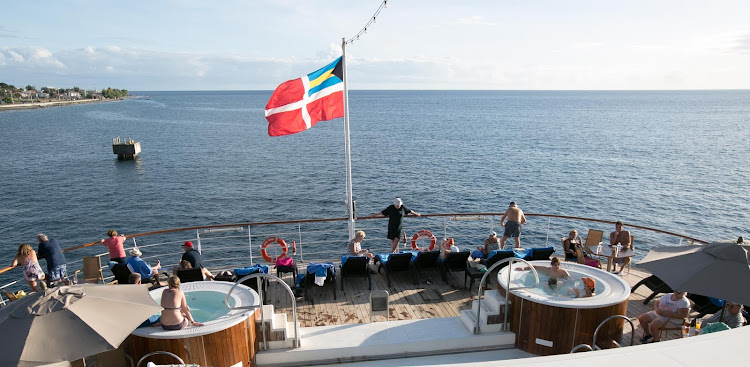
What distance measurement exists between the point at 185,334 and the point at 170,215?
29039mm

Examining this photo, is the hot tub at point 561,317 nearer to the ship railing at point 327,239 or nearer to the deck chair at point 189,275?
the deck chair at point 189,275

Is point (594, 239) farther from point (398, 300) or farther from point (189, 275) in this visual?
point (189, 275)

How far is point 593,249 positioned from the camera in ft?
32.2

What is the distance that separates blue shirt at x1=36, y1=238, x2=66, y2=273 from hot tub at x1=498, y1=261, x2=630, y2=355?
7998 millimetres

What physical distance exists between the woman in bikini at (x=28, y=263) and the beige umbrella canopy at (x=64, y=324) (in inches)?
151

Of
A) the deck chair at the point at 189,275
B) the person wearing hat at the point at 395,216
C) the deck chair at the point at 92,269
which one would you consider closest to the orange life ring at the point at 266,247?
the deck chair at the point at 189,275

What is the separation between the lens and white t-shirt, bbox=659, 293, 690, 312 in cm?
639

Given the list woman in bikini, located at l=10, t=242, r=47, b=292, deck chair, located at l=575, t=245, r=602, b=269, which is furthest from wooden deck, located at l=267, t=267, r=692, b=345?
woman in bikini, located at l=10, t=242, r=47, b=292

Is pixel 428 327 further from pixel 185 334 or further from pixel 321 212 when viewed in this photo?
pixel 321 212

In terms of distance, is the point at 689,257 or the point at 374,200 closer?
the point at 689,257

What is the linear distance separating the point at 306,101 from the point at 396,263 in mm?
3968

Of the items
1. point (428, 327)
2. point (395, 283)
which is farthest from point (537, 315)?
point (395, 283)

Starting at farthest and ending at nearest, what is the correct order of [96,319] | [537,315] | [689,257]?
1. [537,315]
2. [689,257]
3. [96,319]

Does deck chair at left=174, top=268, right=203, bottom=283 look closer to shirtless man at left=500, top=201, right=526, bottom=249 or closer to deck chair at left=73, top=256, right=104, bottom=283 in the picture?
deck chair at left=73, top=256, right=104, bottom=283
